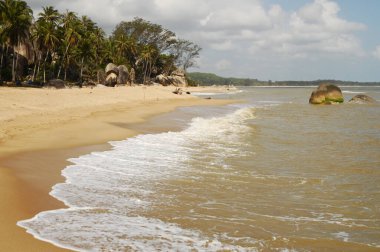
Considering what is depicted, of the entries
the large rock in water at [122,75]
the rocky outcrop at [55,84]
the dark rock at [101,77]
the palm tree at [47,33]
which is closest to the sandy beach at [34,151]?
the rocky outcrop at [55,84]

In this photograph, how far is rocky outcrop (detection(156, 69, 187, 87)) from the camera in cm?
8751

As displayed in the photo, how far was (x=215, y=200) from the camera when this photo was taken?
7.22 m

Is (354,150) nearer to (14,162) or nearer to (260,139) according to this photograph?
(260,139)

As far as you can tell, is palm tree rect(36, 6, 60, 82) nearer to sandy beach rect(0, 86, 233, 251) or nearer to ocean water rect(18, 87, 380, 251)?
sandy beach rect(0, 86, 233, 251)

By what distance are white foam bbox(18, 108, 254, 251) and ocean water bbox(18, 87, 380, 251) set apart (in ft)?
0.05

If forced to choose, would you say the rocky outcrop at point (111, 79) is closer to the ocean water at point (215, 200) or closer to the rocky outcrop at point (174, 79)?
the rocky outcrop at point (174, 79)

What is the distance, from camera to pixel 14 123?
15.5m

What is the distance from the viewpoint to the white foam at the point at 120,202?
5051mm

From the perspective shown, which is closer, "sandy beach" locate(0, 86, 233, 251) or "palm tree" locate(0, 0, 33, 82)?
"sandy beach" locate(0, 86, 233, 251)

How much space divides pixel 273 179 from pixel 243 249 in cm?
432

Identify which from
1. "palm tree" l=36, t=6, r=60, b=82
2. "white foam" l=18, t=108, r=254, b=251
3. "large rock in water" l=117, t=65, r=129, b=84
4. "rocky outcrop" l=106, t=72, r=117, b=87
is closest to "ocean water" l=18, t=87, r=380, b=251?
"white foam" l=18, t=108, r=254, b=251

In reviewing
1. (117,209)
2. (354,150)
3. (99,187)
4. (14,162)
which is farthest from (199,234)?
(354,150)

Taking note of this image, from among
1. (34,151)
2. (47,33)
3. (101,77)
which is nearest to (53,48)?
(47,33)

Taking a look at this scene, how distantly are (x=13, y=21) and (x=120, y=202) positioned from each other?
40316mm
